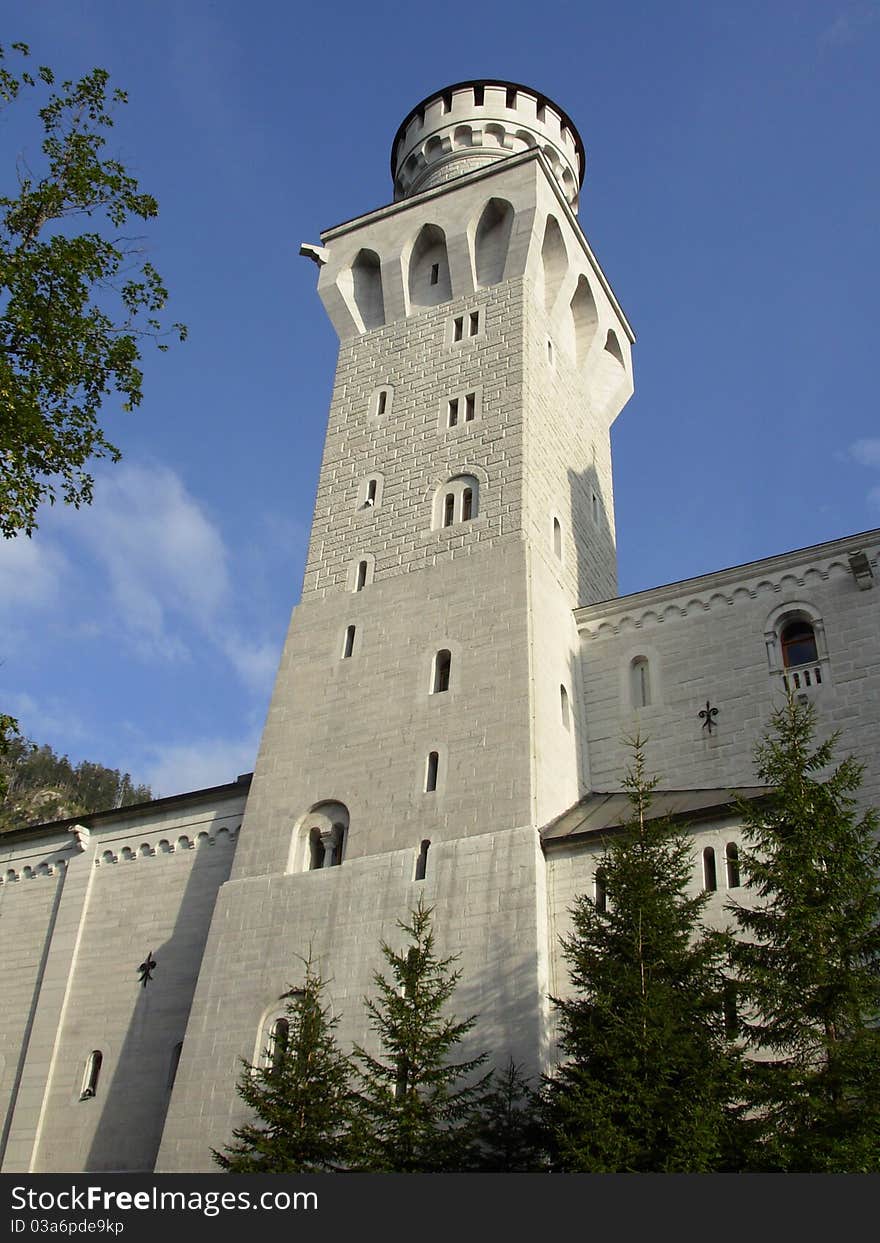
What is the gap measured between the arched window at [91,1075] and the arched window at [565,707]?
1037cm

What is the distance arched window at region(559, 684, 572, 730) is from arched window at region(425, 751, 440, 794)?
8.98ft

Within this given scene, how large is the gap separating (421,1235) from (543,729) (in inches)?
Answer: 458

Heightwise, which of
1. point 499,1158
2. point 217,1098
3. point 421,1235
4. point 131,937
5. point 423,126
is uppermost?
point 423,126

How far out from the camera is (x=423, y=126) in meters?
33.2

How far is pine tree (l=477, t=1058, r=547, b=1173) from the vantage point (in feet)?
46.5

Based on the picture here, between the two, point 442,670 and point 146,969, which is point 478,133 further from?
point 146,969

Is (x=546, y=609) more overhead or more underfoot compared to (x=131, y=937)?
more overhead

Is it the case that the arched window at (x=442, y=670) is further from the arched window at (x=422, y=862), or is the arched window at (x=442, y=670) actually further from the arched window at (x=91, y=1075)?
the arched window at (x=91, y=1075)

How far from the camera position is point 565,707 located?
21.9 meters

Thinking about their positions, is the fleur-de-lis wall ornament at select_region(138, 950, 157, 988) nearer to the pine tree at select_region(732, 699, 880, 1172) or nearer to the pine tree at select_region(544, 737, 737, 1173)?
the pine tree at select_region(544, 737, 737, 1173)

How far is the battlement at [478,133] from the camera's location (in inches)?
1260

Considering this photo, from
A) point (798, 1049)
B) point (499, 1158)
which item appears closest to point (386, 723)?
point (499, 1158)

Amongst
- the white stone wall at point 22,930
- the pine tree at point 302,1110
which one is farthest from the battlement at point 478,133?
the pine tree at point 302,1110

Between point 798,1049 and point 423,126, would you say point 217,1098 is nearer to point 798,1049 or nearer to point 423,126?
point 798,1049
